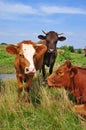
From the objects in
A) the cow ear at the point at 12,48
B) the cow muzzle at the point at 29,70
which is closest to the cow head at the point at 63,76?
the cow muzzle at the point at 29,70

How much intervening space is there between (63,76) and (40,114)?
107 cm

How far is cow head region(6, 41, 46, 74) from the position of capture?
349 inches

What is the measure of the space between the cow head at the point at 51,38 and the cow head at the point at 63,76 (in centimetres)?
636

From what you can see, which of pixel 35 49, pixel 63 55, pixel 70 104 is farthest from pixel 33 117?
pixel 63 55

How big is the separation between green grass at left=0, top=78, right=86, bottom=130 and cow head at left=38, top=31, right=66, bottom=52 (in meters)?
5.58

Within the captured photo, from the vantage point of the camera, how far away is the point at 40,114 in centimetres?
824

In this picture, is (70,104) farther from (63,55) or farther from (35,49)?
(63,55)

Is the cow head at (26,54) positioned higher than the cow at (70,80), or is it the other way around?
the cow head at (26,54)

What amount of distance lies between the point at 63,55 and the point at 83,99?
22.4 meters

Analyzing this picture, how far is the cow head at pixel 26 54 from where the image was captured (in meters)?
8.87

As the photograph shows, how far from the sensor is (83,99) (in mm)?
8266

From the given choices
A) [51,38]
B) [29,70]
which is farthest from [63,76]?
[51,38]

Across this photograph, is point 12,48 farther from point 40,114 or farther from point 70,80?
point 40,114

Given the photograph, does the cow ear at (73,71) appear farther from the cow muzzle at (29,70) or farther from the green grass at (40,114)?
the cow muzzle at (29,70)
